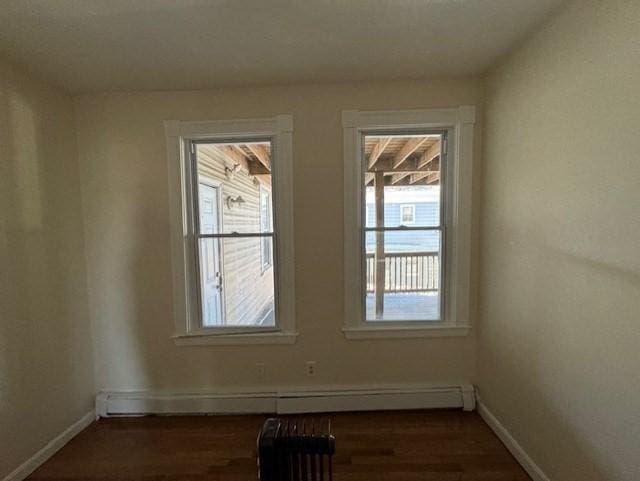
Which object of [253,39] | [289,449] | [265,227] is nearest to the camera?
[289,449]

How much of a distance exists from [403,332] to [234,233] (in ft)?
5.29

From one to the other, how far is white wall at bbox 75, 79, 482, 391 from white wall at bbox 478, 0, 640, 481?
19.7 inches

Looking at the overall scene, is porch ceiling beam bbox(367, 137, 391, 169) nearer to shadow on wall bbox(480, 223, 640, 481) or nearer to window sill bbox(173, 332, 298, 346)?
shadow on wall bbox(480, 223, 640, 481)

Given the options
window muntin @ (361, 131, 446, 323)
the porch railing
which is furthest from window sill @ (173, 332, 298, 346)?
the porch railing

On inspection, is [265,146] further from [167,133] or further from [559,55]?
[559,55]

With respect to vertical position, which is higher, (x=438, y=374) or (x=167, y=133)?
(x=167, y=133)

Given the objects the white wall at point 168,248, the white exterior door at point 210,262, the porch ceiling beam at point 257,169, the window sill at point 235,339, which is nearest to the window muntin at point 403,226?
the white wall at point 168,248

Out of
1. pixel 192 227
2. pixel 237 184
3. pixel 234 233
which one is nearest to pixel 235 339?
pixel 234 233

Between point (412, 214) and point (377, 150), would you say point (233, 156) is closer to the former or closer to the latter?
point (377, 150)

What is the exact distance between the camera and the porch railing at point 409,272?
2.30 metres

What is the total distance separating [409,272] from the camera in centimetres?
232

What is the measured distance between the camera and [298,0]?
1.34 m

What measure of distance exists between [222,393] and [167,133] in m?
2.11

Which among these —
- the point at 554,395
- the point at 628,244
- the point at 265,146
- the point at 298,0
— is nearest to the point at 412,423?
the point at 554,395
